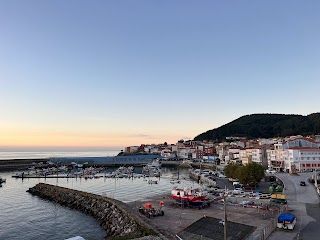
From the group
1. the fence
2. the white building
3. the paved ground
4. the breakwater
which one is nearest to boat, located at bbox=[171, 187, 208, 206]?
the paved ground

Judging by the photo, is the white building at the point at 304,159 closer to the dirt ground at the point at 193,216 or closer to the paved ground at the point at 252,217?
the paved ground at the point at 252,217

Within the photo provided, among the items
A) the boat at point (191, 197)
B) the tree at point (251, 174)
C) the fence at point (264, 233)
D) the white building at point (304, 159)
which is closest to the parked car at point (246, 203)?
the boat at point (191, 197)

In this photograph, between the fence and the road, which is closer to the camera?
the fence

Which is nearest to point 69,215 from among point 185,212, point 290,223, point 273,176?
point 185,212

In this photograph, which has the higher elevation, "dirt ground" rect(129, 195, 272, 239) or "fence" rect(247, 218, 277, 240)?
"fence" rect(247, 218, 277, 240)

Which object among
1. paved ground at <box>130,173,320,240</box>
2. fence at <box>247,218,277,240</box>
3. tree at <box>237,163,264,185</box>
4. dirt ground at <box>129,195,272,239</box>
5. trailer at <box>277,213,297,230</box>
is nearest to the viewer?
fence at <box>247,218,277,240</box>

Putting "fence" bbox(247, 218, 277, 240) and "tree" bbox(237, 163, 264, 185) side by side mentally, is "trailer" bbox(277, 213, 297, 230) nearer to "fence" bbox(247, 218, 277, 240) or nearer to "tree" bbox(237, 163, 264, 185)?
"fence" bbox(247, 218, 277, 240)

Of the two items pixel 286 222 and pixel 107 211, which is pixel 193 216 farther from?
pixel 107 211

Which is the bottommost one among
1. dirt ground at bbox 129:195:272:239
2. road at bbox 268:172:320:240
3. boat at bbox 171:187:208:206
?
dirt ground at bbox 129:195:272:239

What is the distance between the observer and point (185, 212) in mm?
27469

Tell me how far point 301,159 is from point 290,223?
1882 inches

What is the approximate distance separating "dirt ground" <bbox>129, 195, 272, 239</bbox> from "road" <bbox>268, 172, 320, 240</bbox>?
91.4 inches

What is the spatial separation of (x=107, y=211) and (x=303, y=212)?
2067cm

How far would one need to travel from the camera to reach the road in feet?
64.1
